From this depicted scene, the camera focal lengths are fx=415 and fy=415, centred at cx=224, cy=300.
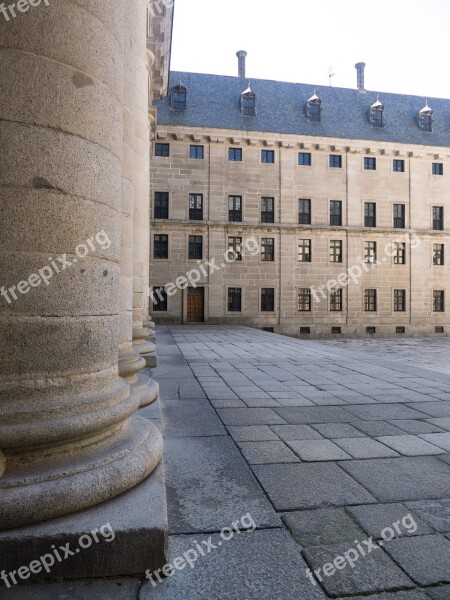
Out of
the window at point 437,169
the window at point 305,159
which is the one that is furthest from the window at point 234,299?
the window at point 437,169

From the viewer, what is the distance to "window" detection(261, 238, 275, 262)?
30.9 metres

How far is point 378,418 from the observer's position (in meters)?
5.07

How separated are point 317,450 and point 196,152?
29.1m

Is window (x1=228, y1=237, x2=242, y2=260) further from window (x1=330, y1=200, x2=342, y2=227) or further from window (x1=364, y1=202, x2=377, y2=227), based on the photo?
window (x1=364, y1=202, x2=377, y2=227)

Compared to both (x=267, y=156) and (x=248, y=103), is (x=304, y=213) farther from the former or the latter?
(x=248, y=103)

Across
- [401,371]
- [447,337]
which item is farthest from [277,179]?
[401,371]

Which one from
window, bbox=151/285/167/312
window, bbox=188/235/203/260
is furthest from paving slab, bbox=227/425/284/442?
window, bbox=188/235/203/260

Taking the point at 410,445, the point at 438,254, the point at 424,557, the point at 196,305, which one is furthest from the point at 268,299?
the point at 424,557

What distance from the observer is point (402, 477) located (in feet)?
10.8

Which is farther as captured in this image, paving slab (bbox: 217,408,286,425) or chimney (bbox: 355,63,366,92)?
chimney (bbox: 355,63,366,92)

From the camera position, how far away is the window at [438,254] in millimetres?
33781

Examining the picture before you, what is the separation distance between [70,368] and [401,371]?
8.40 meters

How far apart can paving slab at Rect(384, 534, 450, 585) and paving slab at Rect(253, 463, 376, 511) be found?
18.8 inches

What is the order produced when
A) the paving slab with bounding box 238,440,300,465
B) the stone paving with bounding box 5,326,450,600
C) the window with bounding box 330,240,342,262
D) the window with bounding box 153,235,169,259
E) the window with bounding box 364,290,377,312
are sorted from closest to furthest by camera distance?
1. the stone paving with bounding box 5,326,450,600
2. the paving slab with bounding box 238,440,300,465
3. the window with bounding box 153,235,169,259
4. the window with bounding box 330,240,342,262
5. the window with bounding box 364,290,377,312
